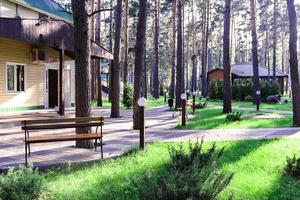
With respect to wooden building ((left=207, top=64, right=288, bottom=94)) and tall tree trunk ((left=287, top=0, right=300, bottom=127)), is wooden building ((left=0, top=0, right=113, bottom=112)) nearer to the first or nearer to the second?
tall tree trunk ((left=287, top=0, right=300, bottom=127))

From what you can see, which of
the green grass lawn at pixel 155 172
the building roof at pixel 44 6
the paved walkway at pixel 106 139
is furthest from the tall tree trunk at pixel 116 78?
the green grass lawn at pixel 155 172

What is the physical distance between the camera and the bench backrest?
814 centimetres

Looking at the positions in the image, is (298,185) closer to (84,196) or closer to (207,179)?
(207,179)

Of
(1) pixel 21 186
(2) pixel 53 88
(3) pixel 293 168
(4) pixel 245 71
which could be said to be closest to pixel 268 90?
(4) pixel 245 71

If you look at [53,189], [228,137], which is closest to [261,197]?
[53,189]

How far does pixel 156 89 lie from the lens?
43.1 metres

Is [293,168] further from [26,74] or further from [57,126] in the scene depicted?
[26,74]

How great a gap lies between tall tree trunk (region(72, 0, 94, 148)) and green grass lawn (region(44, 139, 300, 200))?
68.2 inches

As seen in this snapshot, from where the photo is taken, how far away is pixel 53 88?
24.2 metres

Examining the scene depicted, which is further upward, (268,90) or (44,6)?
(44,6)

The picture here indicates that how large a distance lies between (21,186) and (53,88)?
19.0 metres

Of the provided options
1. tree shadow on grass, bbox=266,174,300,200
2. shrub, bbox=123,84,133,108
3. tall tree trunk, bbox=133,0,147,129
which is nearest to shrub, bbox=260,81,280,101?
shrub, bbox=123,84,133,108

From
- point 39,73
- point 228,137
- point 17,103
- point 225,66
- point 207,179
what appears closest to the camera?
point 207,179

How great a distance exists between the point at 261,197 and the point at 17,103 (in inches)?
670
